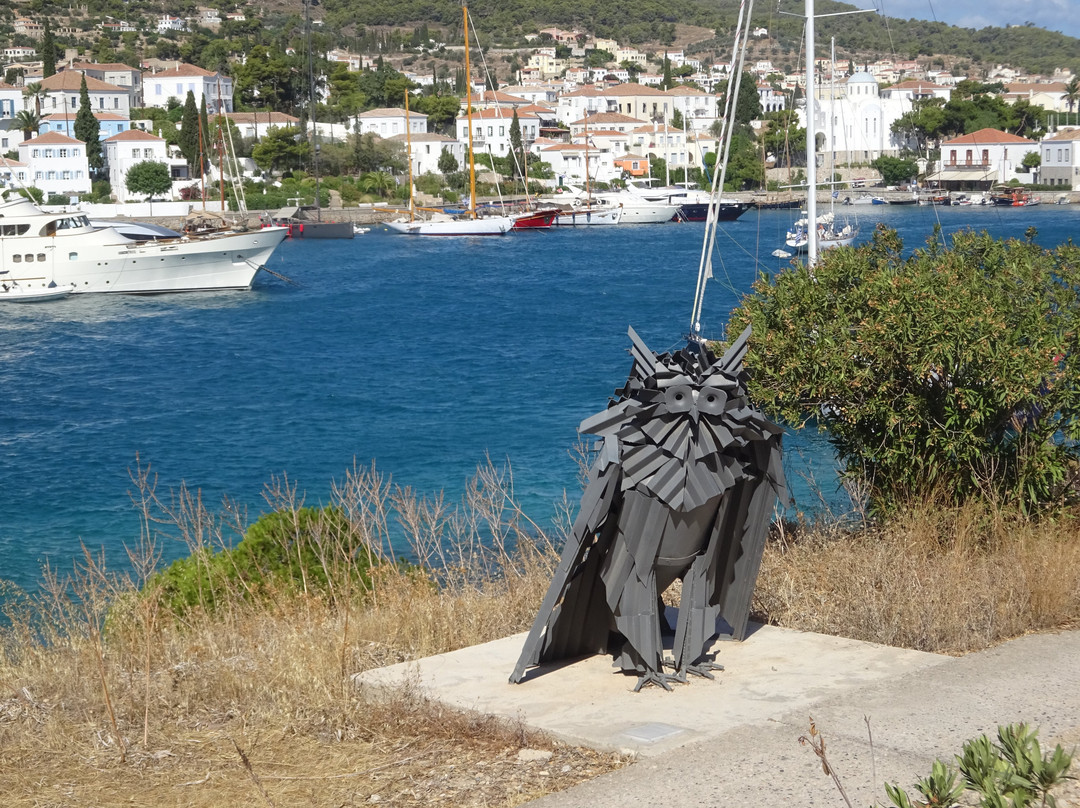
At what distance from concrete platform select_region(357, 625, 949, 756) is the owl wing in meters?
0.11

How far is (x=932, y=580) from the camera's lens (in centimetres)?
728

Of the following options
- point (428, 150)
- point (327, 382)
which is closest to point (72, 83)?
point (428, 150)

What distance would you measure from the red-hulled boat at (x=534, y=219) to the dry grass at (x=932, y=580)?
74.3 metres

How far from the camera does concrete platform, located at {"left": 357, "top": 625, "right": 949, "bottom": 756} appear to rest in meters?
5.77

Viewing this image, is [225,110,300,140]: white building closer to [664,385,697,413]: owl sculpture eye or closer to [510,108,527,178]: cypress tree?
[510,108,527,178]: cypress tree

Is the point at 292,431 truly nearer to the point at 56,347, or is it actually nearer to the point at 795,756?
the point at 56,347

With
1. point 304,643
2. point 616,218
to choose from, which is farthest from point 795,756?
point 616,218

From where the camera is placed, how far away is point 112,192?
8788cm

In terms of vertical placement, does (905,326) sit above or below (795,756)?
above

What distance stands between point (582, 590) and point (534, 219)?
78576 millimetres

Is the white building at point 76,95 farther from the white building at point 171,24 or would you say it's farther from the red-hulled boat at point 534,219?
the white building at point 171,24

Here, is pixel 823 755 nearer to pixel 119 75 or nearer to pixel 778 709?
pixel 778 709

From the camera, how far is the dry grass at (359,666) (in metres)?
5.46

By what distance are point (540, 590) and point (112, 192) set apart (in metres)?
86.3
